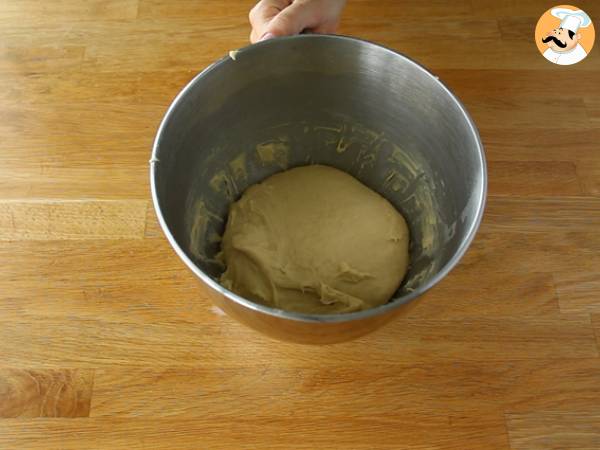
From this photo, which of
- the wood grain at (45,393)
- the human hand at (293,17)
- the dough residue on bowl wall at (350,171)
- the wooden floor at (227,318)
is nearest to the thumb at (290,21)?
the human hand at (293,17)

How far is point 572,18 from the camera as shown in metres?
1.19

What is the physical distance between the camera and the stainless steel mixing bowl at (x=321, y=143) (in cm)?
69

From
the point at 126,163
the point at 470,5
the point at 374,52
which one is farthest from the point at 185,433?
the point at 470,5

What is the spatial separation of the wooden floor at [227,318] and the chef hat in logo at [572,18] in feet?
0.12

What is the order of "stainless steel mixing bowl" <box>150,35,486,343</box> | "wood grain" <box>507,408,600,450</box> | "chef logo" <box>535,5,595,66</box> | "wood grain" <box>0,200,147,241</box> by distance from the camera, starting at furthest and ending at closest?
"chef logo" <box>535,5,595,66</box> < "wood grain" <box>0,200,147,241</box> < "wood grain" <box>507,408,600,450</box> < "stainless steel mixing bowl" <box>150,35,486,343</box>

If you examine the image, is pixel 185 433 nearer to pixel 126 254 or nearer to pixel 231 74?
pixel 126 254

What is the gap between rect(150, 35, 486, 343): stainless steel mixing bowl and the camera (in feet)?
2.26

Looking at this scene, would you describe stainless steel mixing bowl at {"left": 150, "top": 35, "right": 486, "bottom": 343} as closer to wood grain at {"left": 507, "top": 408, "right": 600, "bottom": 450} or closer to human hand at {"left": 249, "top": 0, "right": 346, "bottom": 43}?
human hand at {"left": 249, "top": 0, "right": 346, "bottom": 43}

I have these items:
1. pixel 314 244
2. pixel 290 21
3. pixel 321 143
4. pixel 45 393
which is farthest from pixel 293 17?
pixel 45 393

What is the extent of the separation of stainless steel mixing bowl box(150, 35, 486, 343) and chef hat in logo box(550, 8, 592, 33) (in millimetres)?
636

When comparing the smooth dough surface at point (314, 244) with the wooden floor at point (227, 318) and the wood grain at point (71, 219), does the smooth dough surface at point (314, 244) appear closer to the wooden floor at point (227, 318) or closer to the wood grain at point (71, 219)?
the wooden floor at point (227, 318)

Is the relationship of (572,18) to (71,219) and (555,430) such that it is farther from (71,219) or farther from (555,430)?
(71,219)

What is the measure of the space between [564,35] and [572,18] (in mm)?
44

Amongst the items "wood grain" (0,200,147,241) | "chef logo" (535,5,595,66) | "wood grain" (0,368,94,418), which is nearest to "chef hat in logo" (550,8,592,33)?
"chef logo" (535,5,595,66)
